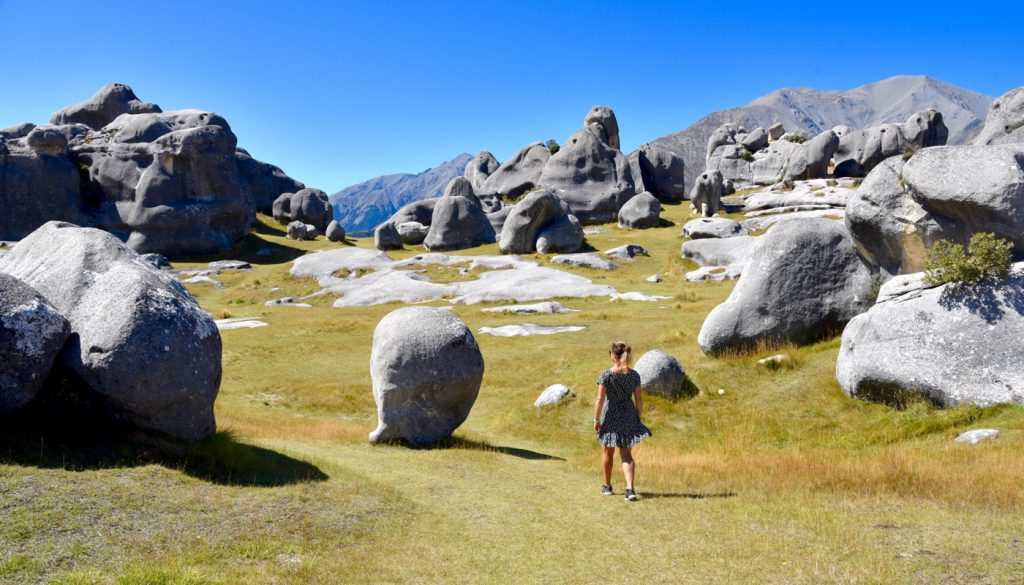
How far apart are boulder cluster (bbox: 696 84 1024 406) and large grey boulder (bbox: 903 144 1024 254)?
0.03 m

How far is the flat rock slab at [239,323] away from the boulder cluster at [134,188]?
101 ft

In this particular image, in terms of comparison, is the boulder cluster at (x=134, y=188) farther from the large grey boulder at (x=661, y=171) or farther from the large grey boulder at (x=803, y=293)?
the large grey boulder at (x=803, y=293)

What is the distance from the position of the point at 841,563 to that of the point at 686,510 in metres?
3.06

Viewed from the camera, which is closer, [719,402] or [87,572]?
[87,572]

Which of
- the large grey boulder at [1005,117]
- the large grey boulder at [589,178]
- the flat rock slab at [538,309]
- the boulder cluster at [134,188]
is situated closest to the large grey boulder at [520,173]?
the large grey boulder at [589,178]

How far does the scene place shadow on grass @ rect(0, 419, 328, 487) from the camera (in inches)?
381

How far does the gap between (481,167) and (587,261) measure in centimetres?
6218

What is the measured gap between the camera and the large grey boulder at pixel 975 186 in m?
15.5

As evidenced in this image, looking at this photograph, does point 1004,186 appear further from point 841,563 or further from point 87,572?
point 87,572

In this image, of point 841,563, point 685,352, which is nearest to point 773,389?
point 685,352

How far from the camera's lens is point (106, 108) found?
97750 millimetres

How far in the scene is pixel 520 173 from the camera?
9244cm

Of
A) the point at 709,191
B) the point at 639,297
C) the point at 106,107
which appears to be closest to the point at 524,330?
the point at 639,297

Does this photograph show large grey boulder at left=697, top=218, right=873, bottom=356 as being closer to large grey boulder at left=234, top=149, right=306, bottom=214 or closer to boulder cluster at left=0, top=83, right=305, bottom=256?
boulder cluster at left=0, top=83, right=305, bottom=256
